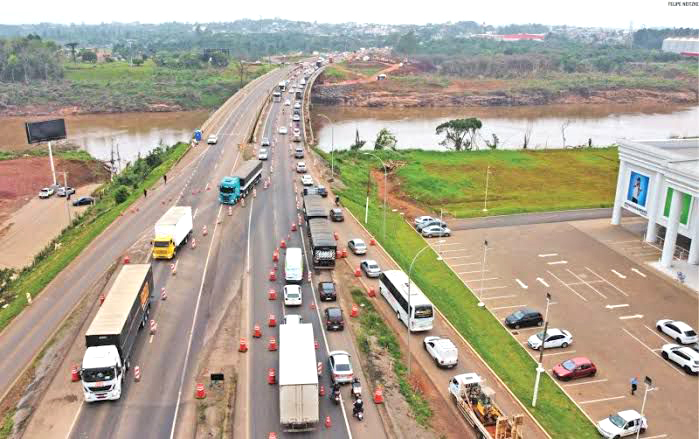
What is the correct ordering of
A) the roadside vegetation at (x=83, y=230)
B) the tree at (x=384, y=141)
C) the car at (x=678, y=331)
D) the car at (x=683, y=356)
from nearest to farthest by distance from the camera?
the car at (x=683, y=356) < the car at (x=678, y=331) < the roadside vegetation at (x=83, y=230) < the tree at (x=384, y=141)

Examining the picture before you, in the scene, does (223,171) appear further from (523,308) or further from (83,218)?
(523,308)

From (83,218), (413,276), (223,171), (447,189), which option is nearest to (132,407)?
(413,276)

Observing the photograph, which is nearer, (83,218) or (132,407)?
(132,407)

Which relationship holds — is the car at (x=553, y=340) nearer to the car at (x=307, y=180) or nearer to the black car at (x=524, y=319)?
the black car at (x=524, y=319)

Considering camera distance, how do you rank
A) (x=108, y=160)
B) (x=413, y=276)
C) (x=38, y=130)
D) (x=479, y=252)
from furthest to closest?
1. (x=108, y=160)
2. (x=38, y=130)
3. (x=479, y=252)
4. (x=413, y=276)

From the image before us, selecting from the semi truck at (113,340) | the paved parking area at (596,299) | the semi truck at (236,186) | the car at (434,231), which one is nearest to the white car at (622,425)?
the paved parking area at (596,299)

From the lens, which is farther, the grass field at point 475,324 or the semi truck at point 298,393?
the grass field at point 475,324
